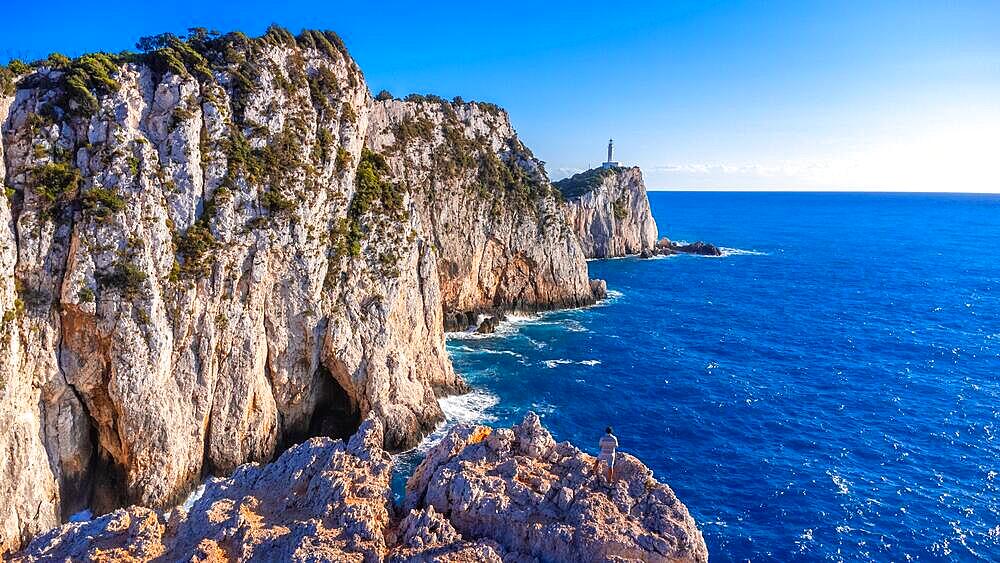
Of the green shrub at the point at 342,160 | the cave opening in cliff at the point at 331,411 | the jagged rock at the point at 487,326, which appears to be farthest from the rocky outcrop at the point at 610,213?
the cave opening in cliff at the point at 331,411

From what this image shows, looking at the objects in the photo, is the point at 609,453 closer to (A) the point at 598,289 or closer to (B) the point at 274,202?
(B) the point at 274,202

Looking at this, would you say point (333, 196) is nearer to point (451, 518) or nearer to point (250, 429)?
point (250, 429)

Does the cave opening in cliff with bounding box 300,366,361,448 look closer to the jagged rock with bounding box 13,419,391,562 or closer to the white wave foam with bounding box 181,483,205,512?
the white wave foam with bounding box 181,483,205,512

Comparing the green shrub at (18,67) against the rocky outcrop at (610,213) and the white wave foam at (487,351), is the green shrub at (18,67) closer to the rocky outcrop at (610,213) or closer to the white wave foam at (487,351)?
the white wave foam at (487,351)

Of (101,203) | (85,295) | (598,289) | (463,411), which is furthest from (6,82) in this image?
(598,289)

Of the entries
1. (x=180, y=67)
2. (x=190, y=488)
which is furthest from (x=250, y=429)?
(x=180, y=67)

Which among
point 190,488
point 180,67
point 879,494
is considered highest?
point 180,67
